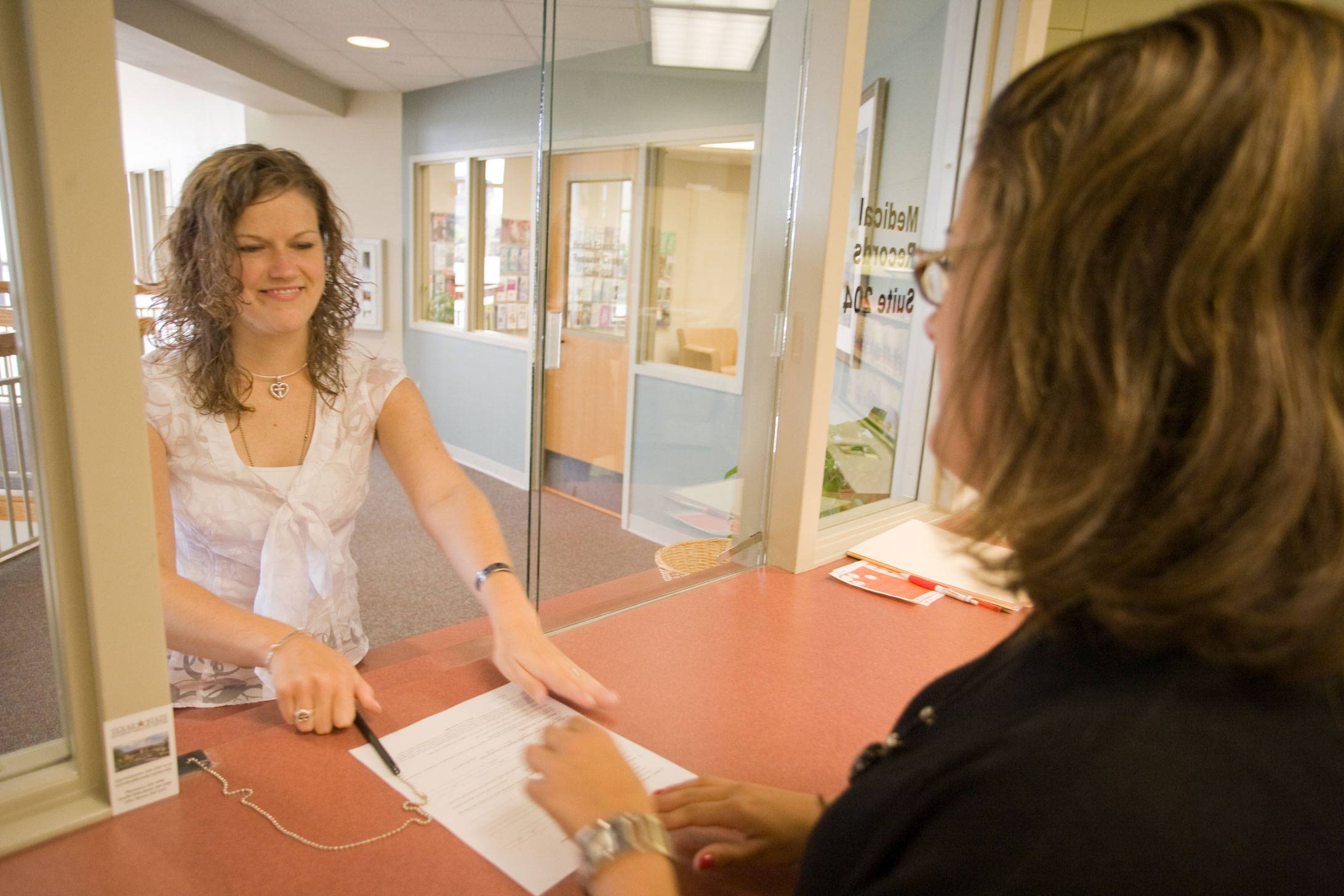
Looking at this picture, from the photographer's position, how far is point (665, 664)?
1.14 meters

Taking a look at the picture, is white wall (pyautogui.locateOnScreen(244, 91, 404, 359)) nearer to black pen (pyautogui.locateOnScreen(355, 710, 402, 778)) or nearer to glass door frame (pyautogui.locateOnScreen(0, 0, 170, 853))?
black pen (pyautogui.locateOnScreen(355, 710, 402, 778))

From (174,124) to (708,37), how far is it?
5816 millimetres

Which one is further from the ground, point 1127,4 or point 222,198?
point 1127,4

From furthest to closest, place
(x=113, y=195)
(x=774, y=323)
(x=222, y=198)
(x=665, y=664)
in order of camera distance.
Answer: (x=774, y=323), (x=222, y=198), (x=665, y=664), (x=113, y=195)

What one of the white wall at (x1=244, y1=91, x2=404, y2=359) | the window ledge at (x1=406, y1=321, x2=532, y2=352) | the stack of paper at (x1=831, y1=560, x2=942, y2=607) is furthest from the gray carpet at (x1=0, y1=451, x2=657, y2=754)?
the white wall at (x1=244, y1=91, x2=404, y2=359)

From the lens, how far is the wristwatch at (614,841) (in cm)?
64

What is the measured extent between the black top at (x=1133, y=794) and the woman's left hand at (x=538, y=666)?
0.55 metres

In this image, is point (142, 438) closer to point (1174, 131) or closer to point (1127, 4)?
point (1174, 131)

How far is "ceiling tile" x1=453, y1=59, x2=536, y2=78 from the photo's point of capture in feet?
17.1

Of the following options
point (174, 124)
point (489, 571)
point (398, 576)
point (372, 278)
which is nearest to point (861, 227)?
point (489, 571)

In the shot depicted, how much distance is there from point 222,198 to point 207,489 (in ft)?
1.49

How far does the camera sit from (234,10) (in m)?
4.34

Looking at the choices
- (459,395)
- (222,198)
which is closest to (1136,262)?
(222,198)

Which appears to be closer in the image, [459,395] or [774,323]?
[774,323]
